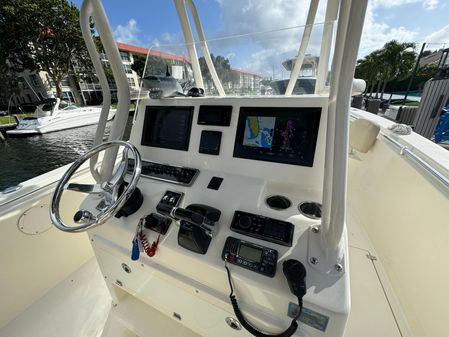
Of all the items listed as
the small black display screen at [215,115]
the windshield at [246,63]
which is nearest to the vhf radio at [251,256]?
the small black display screen at [215,115]

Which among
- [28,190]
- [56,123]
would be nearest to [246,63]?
[28,190]

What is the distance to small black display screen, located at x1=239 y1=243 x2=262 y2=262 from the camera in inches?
26.3

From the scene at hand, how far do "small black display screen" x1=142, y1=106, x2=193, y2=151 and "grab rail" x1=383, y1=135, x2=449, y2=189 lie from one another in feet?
4.22

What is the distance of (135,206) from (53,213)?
0.30 meters

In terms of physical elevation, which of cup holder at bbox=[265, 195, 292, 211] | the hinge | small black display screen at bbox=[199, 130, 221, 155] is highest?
small black display screen at bbox=[199, 130, 221, 155]

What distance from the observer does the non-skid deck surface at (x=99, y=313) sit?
42.1 inches

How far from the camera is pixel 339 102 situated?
52 centimetres

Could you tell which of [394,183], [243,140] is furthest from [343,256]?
[394,183]

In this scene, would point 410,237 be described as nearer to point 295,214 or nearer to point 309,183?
point 309,183

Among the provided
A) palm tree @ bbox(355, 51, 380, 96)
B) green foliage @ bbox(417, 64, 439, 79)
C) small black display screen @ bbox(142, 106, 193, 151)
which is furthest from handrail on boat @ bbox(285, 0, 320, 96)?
green foliage @ bbox(417, 64, 439, 79)

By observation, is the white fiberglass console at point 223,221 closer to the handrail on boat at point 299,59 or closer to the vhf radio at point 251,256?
the vhf radio at point 251,256

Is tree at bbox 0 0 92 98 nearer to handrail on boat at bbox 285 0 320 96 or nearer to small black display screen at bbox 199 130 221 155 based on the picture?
handrail on boat at bbox 285 0 320 96

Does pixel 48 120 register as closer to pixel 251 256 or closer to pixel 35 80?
pixel 251 256

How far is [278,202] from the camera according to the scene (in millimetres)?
890
